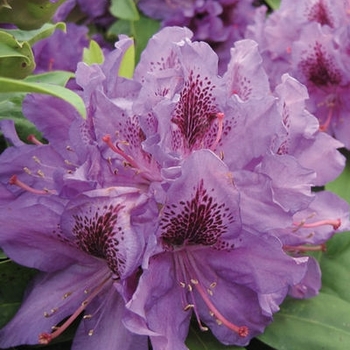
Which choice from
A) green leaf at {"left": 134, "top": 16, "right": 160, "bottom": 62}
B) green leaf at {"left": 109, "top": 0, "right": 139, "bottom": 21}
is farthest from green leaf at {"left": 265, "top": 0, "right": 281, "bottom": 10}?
green leaf at {"left": 109, "top": 0, "right": 139, "bottom": 21}

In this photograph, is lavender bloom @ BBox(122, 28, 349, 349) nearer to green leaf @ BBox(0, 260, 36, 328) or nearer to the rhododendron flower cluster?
the rhododendron flower cluster

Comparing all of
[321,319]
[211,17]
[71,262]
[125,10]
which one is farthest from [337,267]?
[211,17]

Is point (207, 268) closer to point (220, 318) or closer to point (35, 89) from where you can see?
point (220, 318)

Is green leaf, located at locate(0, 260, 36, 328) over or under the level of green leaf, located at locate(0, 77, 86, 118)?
under

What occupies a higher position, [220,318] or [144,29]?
[220,318]

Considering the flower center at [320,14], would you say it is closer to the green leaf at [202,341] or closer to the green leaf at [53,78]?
the green leaf at [53,78]

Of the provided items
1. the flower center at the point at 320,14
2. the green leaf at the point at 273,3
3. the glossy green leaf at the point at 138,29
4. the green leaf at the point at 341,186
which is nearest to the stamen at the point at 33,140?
the green leaf at the point at 341,186
